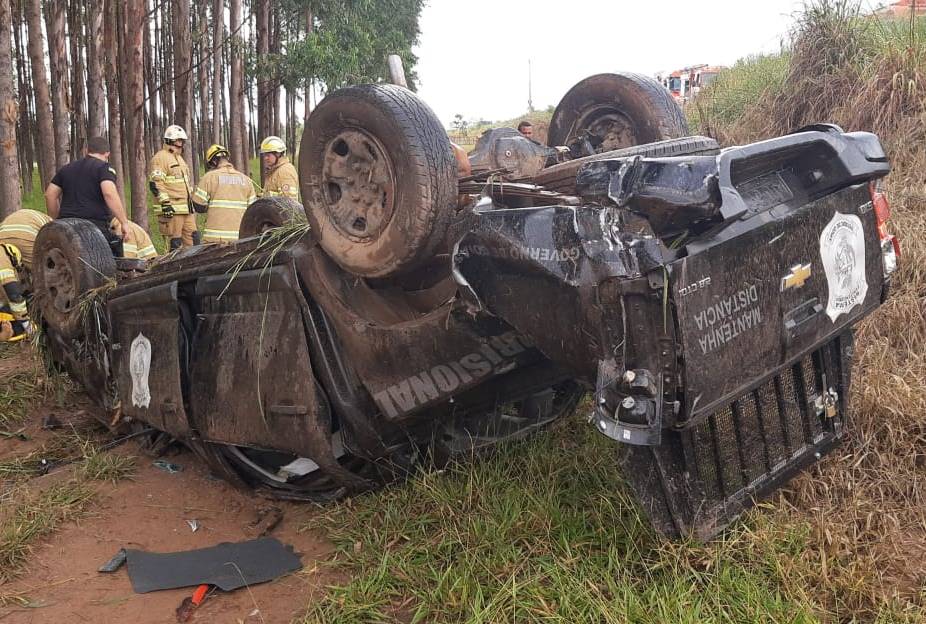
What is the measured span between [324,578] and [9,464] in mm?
2626

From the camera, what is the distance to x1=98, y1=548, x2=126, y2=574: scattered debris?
3021 mm

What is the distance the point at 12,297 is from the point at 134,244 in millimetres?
1104

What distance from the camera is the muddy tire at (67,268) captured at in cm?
439

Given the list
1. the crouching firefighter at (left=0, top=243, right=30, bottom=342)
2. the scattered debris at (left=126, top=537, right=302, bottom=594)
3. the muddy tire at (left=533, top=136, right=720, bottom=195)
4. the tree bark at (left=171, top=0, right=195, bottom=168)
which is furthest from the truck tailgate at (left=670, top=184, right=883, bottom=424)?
the tree bark at (left=171, top=0, right=195, bottom=168)

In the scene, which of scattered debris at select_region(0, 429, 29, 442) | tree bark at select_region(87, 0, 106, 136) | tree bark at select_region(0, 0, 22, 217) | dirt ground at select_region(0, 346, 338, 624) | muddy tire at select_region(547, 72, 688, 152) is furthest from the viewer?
tree bark at select_region(87, 0, 106, 136)

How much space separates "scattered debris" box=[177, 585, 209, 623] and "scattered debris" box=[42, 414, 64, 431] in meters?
2.82

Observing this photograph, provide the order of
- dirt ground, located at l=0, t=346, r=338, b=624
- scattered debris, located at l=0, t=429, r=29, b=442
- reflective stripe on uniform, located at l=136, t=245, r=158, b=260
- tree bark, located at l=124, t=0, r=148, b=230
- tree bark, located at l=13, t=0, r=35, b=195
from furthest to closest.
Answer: tree bark, located at l=13, t=0, r=35, b=195 → tree bark, located at l=124, t=0, r=148, b=230 → reflective stripe on uniform, located at l=136, t=245, r=158, b=260 → scattered debris, located at l=0, t=429, r=29, b=442 → dirt ground, located at l=0, t=346, r=338, b=624

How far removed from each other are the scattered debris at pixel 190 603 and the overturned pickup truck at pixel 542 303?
0.61m

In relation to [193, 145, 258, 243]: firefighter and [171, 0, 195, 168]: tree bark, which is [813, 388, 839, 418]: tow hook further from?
[171, 0, 195, 168]: tree bark

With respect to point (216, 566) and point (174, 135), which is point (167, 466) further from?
point (174, 135)

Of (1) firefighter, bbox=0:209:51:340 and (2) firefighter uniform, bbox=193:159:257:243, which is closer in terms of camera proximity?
(1) firefighter, bbox=0:209:51:340

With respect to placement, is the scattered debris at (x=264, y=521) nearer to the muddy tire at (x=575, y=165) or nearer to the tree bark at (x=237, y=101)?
the muddy tire at (x=575, y=165)

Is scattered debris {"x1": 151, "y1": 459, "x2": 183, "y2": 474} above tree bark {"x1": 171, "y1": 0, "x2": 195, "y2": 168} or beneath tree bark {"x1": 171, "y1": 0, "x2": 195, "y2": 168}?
beneath

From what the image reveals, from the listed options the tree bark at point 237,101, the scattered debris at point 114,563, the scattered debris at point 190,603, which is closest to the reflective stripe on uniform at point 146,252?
the scattered debris at point 114,563
